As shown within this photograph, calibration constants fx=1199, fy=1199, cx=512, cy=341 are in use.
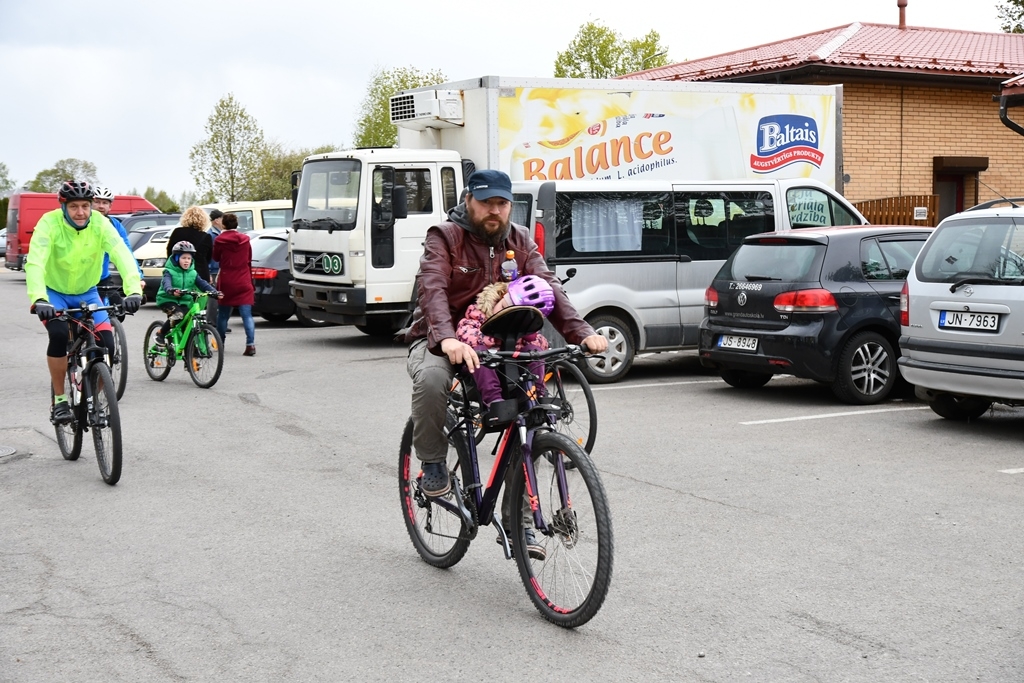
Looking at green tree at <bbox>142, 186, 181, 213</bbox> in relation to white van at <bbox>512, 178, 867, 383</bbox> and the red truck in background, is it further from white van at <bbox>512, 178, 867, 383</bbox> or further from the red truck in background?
white van at <bbox>512, 178, 867, 383</bbox>

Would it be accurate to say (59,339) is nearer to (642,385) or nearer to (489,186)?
(489,186)

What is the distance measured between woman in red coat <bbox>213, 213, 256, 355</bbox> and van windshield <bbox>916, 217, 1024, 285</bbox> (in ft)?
28.1

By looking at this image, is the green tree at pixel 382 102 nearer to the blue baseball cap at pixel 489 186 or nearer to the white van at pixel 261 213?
the white van at pixel 261 213

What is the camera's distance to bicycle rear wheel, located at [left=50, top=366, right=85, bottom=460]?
8.04 m

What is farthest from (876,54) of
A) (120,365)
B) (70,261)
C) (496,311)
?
(496,311)

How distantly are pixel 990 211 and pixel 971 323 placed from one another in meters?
0.88

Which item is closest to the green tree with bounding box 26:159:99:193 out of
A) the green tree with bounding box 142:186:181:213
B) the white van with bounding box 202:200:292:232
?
the green tree with bounding box 142:186:181:213

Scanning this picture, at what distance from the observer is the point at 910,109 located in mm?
22453

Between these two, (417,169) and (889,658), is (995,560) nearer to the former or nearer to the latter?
(889,658)

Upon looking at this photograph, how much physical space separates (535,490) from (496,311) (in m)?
0.77

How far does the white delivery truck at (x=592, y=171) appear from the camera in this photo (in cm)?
1259

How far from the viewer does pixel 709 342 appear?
1111 centimetres

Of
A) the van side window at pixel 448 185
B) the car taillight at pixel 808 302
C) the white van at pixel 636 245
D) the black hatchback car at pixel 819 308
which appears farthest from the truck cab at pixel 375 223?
the car taillight at pixel 808 302

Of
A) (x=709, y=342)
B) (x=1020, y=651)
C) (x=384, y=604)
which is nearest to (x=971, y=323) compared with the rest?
(x=709, y=342)
